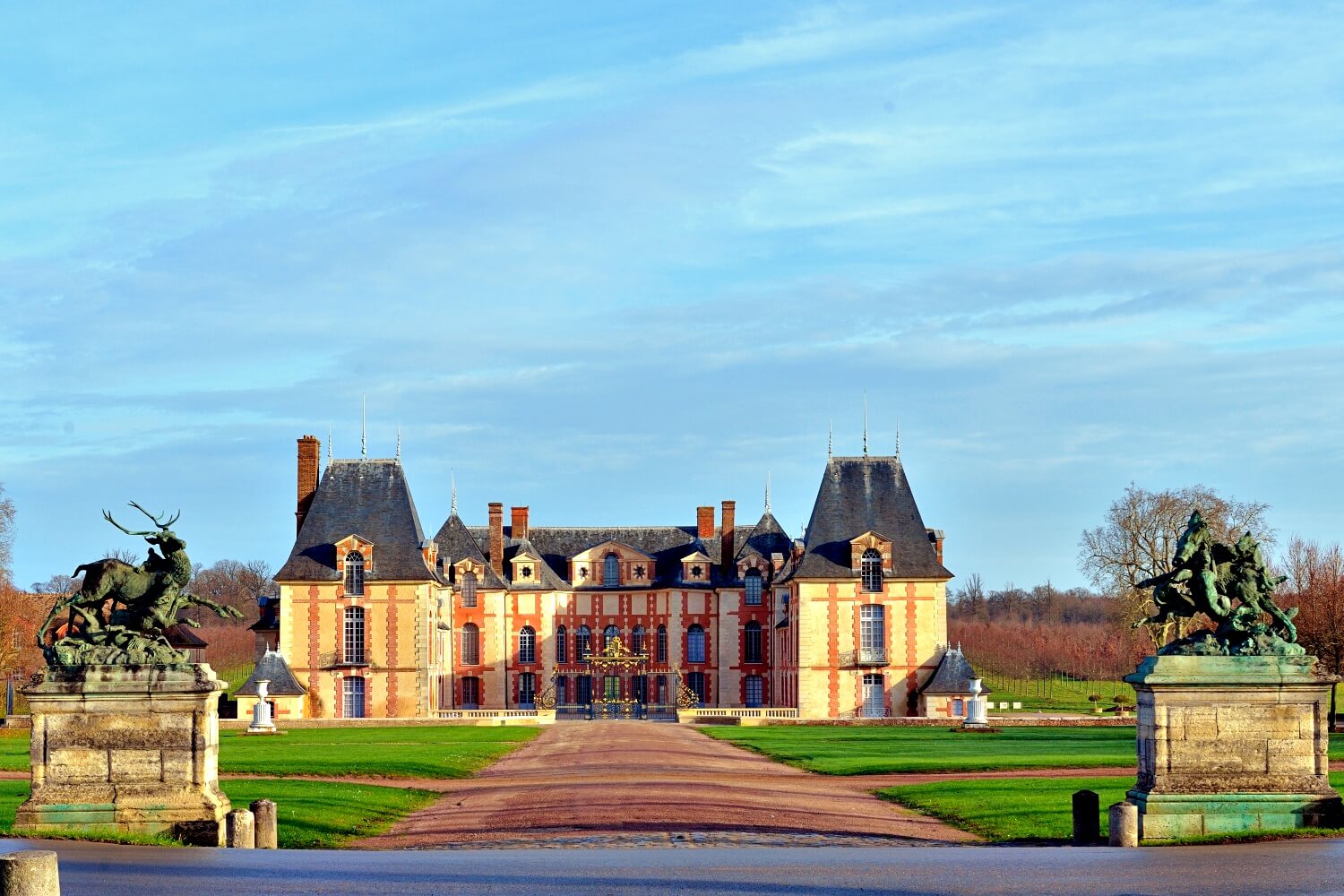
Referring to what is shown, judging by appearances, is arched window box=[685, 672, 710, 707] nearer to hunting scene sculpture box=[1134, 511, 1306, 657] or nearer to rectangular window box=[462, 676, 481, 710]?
rectangular window box=[462, 676, 481, 710]

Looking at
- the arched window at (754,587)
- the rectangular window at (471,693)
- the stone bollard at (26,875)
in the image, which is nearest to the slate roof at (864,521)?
the arched window at (754,587)

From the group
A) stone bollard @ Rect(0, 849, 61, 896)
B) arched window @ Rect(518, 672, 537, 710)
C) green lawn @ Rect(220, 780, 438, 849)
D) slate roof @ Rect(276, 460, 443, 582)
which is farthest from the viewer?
arched window @ Rect(518, 672, 537, 710)

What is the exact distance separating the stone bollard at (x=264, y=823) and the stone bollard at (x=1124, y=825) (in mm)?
7947

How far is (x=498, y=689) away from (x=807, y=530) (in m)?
15.3

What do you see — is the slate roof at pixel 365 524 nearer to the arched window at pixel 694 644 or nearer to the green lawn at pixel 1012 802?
the arched window at pixel 694 644

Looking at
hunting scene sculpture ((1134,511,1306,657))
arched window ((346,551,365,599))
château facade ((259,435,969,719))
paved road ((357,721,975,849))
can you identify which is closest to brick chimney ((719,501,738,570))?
château facade ((259,435,969,719))

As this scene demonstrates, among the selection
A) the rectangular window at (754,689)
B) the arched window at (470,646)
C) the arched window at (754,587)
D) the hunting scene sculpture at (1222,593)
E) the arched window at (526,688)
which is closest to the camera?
the hunting scene sculpture at (1222,593)

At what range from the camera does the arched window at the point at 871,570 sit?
198 feet

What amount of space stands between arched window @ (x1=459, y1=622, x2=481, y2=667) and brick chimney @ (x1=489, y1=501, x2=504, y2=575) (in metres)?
2.53

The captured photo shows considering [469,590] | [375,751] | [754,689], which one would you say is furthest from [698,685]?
[375,751]

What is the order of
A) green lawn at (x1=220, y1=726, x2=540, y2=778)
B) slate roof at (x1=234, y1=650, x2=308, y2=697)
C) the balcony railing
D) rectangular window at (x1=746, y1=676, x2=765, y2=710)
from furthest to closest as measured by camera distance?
rectangular window at (x1=746, y1=676, x2=765, y2=710), the balcony railing, slate roof at (x1=234, y1=650, x2=308, y2=697), green lawn at (x1=220, y1=726, x2=540, y2=778)

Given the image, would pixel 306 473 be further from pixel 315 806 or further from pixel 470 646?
pixel 315 806

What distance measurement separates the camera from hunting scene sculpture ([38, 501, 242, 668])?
56.9 ft

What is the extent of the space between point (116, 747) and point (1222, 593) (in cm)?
1088
